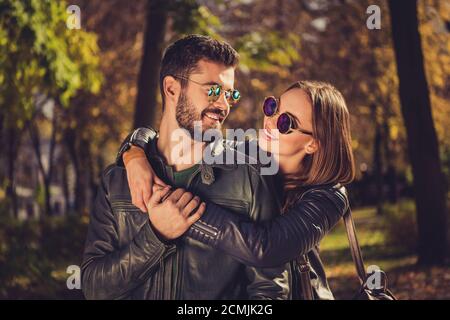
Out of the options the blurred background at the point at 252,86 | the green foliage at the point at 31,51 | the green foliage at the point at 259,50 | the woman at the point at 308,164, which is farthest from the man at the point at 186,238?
the green foliage at the point at 259,50

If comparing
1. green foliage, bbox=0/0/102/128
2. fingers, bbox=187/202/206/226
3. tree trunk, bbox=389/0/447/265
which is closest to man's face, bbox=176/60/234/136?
fingers, bbox=187/202/206/226

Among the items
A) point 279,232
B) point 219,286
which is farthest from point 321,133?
point 219,286

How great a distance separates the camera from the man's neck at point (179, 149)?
126 inches

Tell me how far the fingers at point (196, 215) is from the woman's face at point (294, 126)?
55 centimetres

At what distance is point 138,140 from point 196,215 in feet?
2.12

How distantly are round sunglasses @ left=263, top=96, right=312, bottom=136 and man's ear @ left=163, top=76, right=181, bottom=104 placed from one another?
46 centimetres

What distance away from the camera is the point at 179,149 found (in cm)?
323

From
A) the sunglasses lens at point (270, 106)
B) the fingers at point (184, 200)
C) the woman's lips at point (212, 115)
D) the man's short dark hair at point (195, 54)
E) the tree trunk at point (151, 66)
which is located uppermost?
the tree trunk at point (151, 66)

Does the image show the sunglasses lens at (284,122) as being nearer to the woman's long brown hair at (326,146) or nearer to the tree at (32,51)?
the woman's long brown hair at (326,146)

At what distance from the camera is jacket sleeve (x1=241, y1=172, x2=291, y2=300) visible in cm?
302

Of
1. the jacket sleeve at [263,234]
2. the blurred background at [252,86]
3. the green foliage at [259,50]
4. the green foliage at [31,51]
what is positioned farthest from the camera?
the green foliage at [259,50]

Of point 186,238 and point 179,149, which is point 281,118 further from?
point 186,238


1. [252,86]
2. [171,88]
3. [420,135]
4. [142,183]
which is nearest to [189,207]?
[142,183]

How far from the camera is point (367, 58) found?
18.8 m
